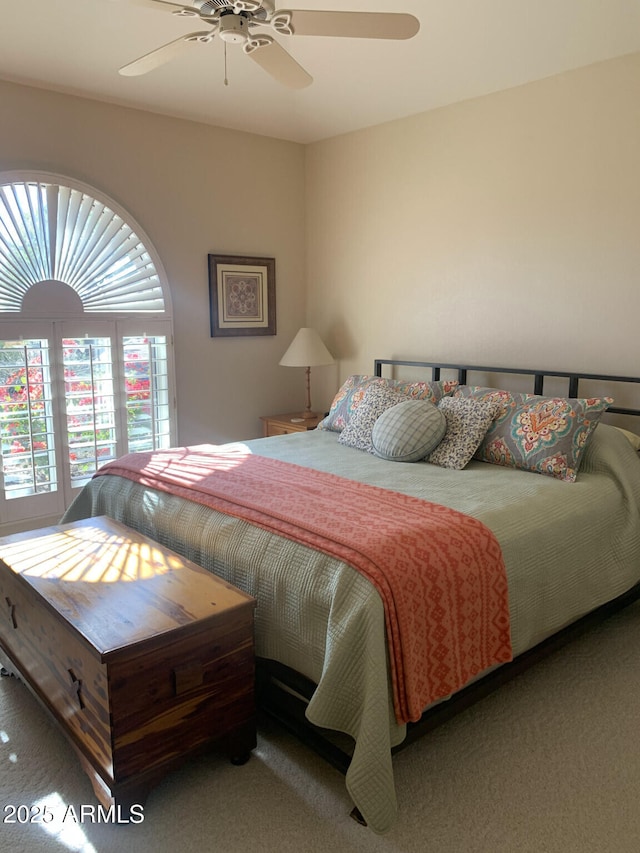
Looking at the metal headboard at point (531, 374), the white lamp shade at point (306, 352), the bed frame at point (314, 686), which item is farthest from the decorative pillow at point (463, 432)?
the white lamp shade at point (306, 352)

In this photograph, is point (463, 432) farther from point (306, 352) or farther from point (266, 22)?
point (266, 22)

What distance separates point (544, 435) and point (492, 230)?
1432mm

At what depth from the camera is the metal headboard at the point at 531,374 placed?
315cm

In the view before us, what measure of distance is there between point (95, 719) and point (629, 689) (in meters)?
1.88

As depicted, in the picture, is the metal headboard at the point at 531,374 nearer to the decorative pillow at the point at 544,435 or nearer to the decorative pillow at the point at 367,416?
the decorative pillow at the point at 544,435

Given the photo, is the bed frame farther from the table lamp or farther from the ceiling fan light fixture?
the table lamp

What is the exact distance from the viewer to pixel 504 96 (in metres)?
3.49

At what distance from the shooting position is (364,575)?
5.90 feet

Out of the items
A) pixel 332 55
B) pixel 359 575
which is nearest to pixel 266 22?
pixel 332 55

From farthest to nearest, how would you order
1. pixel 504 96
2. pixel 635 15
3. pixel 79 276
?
pixel 79 276, pixel 504 96, pixel 635 15

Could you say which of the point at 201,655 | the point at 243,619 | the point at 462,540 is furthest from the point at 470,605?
the point at 201,655

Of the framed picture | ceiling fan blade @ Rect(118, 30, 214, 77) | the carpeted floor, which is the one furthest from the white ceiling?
the carpeted floor

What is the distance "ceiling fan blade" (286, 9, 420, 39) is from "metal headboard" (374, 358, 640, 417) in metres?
1.87

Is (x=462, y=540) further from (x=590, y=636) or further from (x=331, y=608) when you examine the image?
(x=590, y=636)
